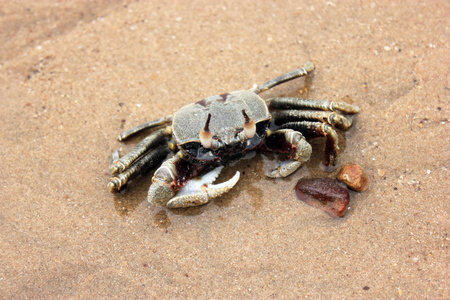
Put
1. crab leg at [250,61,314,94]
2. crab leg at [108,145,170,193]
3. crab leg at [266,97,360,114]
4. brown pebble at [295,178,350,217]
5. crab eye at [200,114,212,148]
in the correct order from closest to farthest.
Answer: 1. crab eye at [200,114,212,148]
2. brown pebble at [295,178,350,217]
3. crab leg at [108,145,170,193]
4. crab leg at [266,97,360,114]
5. crab leg at [250,61,314,94]

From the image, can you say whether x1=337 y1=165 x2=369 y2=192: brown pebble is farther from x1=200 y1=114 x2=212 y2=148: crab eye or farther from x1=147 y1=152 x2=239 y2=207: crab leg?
x1=200 y1=114 x2=212 y2=148: crab eye

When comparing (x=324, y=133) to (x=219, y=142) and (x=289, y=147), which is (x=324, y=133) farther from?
(x=219, y=142)

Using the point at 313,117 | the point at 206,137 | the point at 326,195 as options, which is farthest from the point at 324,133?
the point at 206,137

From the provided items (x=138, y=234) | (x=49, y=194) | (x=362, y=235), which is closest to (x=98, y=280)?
(x=138, y=234)

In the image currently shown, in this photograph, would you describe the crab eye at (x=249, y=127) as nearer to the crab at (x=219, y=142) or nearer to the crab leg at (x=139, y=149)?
the crab at (x=219, y=142)

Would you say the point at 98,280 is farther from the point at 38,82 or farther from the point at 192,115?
the point at 38,82

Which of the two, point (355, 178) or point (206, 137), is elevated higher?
point (206, 137)

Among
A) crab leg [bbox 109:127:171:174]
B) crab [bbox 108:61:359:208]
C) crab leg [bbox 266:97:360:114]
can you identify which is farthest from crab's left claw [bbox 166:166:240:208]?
crab leg [bbox 266:97:360:114]
